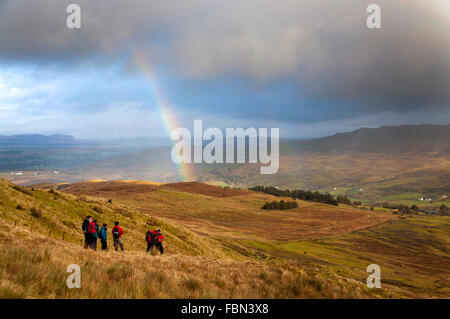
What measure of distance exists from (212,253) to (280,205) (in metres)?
98.1

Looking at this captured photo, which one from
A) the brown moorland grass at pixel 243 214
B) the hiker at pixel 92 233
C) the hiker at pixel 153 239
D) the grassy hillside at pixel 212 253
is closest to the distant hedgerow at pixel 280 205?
the brown moorland grass at pixel 243 214

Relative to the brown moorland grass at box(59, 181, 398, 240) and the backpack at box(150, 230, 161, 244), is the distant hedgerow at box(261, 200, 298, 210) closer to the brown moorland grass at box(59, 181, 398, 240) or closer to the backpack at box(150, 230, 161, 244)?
the brown moorland grass at box(59, 181, 398, 240)

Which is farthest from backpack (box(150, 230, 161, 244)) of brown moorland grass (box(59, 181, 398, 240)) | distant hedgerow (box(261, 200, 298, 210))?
distant hedgerow (box(261, 200, 298, 210))

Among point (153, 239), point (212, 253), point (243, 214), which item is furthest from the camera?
point (243, 214)

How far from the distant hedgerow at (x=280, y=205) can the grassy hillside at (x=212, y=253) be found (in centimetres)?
882

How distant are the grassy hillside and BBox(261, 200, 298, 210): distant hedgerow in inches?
347

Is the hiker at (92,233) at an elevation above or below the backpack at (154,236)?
above

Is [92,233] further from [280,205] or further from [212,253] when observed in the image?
[280,205]

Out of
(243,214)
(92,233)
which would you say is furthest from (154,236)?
(243,214)

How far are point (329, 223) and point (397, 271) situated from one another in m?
52.1

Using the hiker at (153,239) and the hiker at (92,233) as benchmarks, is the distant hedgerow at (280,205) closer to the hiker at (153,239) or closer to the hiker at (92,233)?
the hiker at (153,239)

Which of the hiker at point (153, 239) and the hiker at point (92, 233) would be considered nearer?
the hiker at point (92, 233)

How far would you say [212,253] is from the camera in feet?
129

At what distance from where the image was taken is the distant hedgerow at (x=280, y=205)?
130375 millimetres
